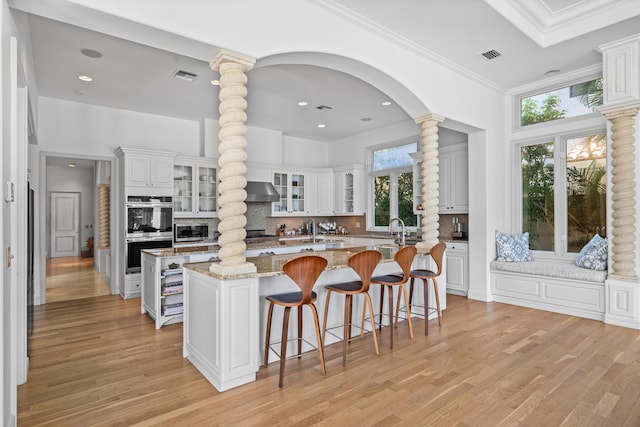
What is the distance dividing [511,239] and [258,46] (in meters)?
4.46

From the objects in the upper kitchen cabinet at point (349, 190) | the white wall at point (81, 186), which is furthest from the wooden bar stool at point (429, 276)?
the white wall at point (81, 186)

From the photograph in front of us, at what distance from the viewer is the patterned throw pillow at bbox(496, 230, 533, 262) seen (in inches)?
205

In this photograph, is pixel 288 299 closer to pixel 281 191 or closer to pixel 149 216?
pixel 149 216

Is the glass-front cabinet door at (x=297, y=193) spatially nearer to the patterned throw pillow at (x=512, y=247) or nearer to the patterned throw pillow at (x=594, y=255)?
the patterned throw pillow at (x=512, y=247)

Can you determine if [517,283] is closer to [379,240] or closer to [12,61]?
[379,240]

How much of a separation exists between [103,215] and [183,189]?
2.62 metres

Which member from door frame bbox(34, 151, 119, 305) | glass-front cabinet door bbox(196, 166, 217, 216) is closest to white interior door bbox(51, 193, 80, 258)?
door frame bbox(34, 151, 119, 305)

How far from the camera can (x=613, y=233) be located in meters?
4.17

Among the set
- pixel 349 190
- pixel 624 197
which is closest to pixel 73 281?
pixel 349 190

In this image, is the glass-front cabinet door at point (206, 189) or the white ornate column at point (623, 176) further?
the glass-front cabinet door at point (206, 189)

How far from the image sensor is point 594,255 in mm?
4441

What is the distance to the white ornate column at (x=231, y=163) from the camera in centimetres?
276

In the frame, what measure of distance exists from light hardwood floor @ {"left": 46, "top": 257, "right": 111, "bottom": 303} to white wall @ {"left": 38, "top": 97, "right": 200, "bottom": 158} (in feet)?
7.49

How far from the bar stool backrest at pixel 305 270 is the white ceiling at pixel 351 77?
2240 mm
